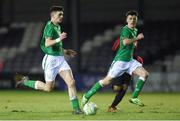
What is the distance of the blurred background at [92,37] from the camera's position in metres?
30.2

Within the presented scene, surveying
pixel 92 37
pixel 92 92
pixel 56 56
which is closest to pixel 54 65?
pixel 56 56

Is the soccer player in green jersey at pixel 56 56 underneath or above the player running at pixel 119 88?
above

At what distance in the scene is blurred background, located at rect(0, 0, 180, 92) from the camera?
30.2 metres

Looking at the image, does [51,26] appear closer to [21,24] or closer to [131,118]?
[131,118]

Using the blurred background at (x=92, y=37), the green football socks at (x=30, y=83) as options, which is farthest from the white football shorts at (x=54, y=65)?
the blurred background at (x=92, y=37)

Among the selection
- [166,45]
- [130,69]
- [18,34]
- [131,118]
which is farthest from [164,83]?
[131,118]

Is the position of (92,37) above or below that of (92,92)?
below

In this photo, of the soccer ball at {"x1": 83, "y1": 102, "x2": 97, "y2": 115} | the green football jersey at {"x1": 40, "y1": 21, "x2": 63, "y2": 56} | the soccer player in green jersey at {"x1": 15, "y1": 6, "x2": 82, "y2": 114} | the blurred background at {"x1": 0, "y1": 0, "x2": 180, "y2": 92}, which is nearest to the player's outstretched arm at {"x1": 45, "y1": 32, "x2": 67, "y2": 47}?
the soccer player in green jersey at {"x1": 15, "y1": 6, "x2": 82, "y2": 114}

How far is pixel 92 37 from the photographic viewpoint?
1385 inches

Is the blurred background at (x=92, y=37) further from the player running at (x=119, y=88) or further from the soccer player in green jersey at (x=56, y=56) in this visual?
the soccer player in green jersey at (x=56, y=56)

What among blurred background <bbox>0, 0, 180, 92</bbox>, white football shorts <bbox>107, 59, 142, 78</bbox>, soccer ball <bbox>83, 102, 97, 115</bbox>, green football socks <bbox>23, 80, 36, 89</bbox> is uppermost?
white football shorts <bbox>107, 59, 142, 78</bbox>

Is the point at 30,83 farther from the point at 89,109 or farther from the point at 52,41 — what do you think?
the point at 89,109

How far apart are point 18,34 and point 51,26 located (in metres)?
23.0

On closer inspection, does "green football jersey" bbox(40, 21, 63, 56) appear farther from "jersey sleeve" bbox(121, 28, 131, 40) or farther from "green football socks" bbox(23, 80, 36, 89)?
"jersey sleeve" bbox(121, 28, 131, 40)
